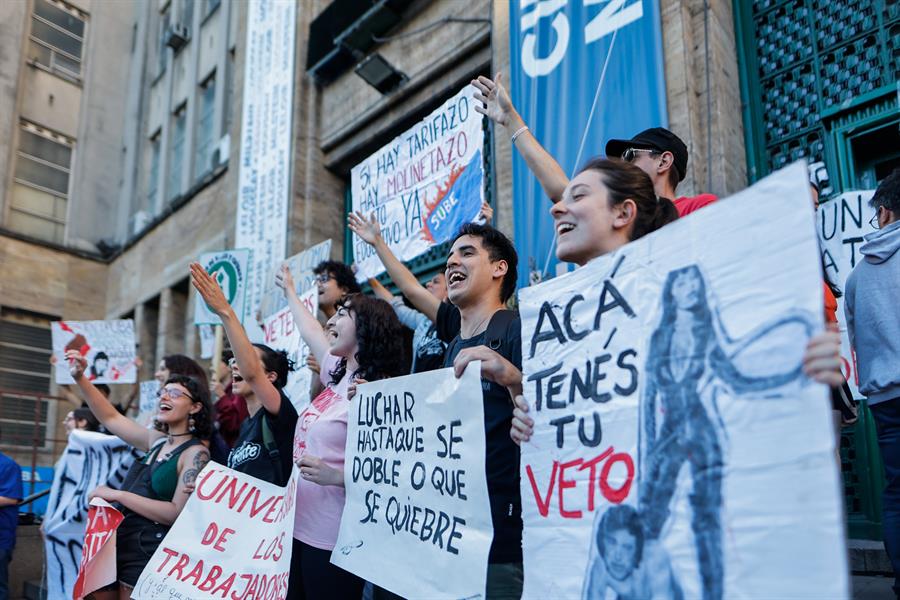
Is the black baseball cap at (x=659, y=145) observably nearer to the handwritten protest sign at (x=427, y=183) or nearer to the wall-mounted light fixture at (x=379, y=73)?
the handwritten protest sign at (x=427, y=183)

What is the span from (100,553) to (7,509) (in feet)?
7.43

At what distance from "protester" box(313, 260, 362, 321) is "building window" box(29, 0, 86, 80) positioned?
1776 centimetres

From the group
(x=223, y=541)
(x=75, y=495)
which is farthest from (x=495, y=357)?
(x=75, y=495)

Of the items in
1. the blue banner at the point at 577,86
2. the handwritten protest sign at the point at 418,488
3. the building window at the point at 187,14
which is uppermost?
the building window at the point at 187,14

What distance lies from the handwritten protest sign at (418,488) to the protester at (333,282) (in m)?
1.70

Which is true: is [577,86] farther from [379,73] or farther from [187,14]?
[187,14]

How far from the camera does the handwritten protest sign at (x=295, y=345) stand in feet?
16.5

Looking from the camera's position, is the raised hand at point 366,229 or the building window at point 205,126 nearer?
the raised hand at point 366,229

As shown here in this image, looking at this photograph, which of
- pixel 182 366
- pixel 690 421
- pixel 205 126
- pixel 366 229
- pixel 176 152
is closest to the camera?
pixel 690 421

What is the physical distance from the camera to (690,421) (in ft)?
5.73

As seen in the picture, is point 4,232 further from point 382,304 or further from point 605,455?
point 605,455

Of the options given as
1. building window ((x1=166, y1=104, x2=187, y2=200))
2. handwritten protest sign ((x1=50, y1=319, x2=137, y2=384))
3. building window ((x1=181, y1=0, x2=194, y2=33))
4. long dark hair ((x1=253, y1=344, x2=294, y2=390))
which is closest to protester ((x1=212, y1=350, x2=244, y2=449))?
long dark hair ((x1=253, y1=344, x2=294, y2=390))

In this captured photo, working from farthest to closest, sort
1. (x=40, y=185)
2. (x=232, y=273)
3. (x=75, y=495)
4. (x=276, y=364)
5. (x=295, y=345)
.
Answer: (x=40, y=185) → (x=232, y=273) → (x=295, y=345) → (x=75, y=495) → (x=276, y=364)

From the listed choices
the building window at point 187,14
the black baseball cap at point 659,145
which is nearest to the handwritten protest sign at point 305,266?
the black baseball cap at point 659,145
